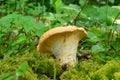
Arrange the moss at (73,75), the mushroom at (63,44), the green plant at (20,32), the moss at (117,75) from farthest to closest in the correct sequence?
the green plant at (20,32) → the mushroom at (63,44) → the moss at (73,75) → the moss at (117,75)

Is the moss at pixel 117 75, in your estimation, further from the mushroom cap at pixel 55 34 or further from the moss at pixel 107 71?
the mushroom cap at pixel 55 34

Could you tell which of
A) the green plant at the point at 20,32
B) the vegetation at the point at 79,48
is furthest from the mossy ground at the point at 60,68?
the green plant at the point at 20,32

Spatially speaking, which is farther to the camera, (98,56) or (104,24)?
(104,24)

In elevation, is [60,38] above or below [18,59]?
above

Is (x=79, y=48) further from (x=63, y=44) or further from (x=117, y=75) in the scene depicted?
(x=117, y=75)

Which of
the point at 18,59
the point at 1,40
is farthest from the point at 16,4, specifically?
the point at 18,59

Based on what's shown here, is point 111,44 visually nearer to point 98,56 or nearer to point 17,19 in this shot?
point 98,56

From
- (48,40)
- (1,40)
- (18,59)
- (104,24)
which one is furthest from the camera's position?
(1,40)
